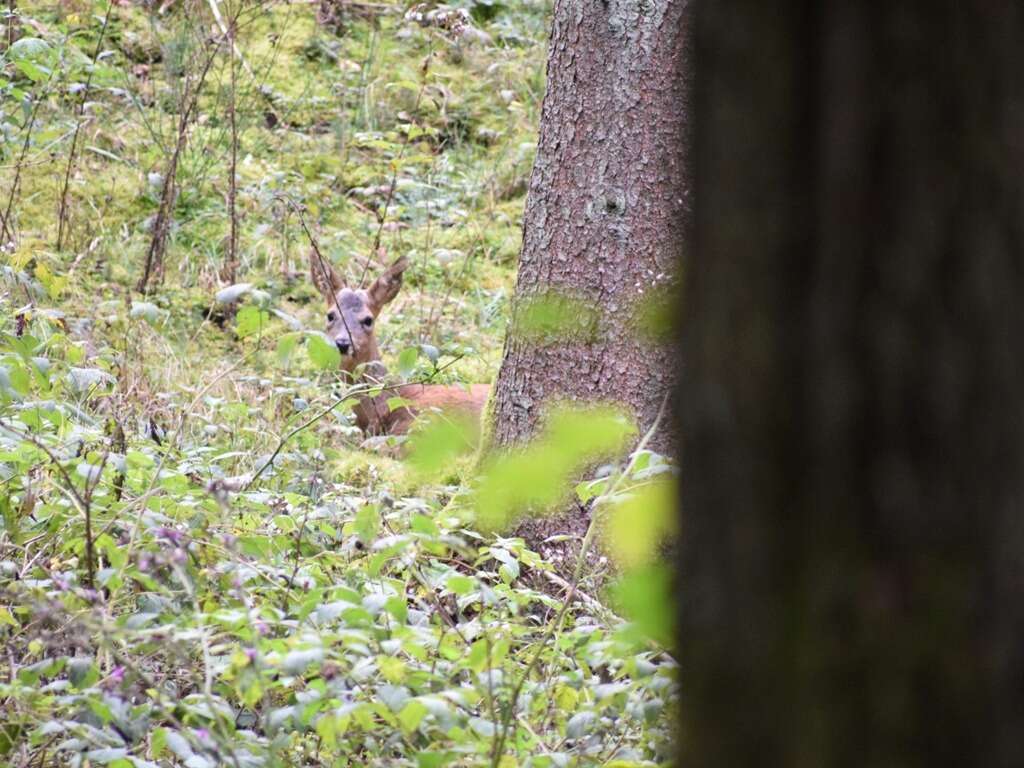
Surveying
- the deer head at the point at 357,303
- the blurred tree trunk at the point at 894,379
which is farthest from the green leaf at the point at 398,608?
the deer head at the point at 357,303

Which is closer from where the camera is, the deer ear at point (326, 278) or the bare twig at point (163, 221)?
the deer ear at point (326, 278)

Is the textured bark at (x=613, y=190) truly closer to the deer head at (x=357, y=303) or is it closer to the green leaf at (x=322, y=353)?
the green leaf at (x=322, y=353)

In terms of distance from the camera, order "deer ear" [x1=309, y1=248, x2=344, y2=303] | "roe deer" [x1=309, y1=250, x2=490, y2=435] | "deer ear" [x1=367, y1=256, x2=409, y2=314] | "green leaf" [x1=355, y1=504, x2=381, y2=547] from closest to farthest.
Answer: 1. "green leaf" [x1=355, y1=504, x2=381, y2=547]
2. "roe deer" [x1=309, y1=250, x2=490, y2=435]
3. "deer ear" [x1=309, y1=248, x2=344, y2=303]
4. "deer ear" [x1=367, y1=256, x2=409, y2=314]

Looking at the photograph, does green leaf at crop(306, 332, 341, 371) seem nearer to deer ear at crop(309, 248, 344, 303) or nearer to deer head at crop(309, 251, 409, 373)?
deer ear at crop(309, 248, 344, 303)

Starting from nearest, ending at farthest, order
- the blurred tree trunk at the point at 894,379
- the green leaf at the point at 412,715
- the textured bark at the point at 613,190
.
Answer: the blurred tree trunk at the point at 894,379 → the green leaf at the point at 412,715 → the textured bark at the point at 613,190

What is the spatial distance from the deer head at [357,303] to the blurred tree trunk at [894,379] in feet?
19.4

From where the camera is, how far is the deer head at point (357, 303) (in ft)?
22.1

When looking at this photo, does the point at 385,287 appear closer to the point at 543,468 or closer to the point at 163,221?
the point at 163,221

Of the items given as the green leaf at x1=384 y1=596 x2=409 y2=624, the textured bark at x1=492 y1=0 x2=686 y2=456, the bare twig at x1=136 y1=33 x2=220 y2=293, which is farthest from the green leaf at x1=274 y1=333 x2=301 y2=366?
the bare twig at x1=136 y1=33 x2=220 y2=293

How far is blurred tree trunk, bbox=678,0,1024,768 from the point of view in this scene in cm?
72

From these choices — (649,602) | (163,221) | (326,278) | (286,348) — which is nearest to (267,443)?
(326,278)

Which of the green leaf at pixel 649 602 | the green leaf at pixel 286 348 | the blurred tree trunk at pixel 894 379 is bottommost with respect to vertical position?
the green leaf at pixel 649 602

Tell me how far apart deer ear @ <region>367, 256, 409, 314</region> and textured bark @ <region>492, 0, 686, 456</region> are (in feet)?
9.66

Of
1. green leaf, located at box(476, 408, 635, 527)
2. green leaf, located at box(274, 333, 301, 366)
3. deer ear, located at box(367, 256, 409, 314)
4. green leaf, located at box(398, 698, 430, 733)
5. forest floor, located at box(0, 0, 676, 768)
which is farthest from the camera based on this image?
deer ear, located at box(367, 256, 409, 314)
